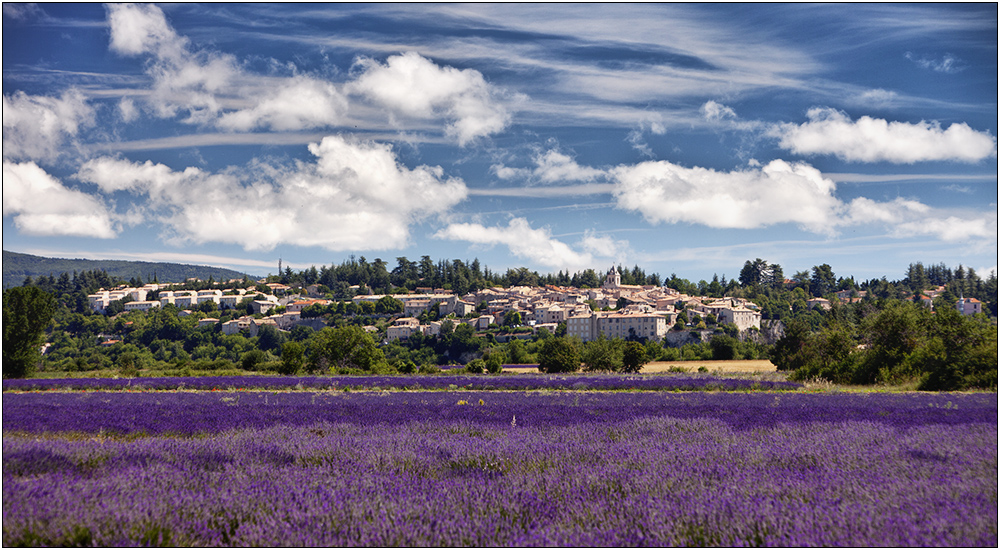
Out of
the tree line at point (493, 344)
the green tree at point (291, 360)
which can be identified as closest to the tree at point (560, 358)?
the tree line at point (493, 344)

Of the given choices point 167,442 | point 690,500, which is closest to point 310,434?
point 167,442

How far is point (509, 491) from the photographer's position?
4.93m

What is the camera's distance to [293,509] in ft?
14.2

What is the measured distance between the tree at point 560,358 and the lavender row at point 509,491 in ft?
114

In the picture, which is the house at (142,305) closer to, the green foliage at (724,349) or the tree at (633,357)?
the green foliage at (724,349)

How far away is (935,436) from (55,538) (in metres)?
8.84

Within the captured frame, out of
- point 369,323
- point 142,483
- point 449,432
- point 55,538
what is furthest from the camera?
point 369,323

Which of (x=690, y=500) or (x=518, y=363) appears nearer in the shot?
(x=690, y=500)

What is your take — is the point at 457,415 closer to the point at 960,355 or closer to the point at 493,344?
the point at 960,355

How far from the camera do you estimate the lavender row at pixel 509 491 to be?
3945 millimetres

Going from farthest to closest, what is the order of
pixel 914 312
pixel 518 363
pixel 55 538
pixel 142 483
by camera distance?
1. pixel 518 363
2. pixel 914 312
3. pixel 142 483
4. pixel 55 538

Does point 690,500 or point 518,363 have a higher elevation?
point 690,500

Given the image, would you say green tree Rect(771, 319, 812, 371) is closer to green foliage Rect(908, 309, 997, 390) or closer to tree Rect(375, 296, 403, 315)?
green foliage Rect(908, 309, 997, 390)

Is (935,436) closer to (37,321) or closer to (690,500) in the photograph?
(690,500)
